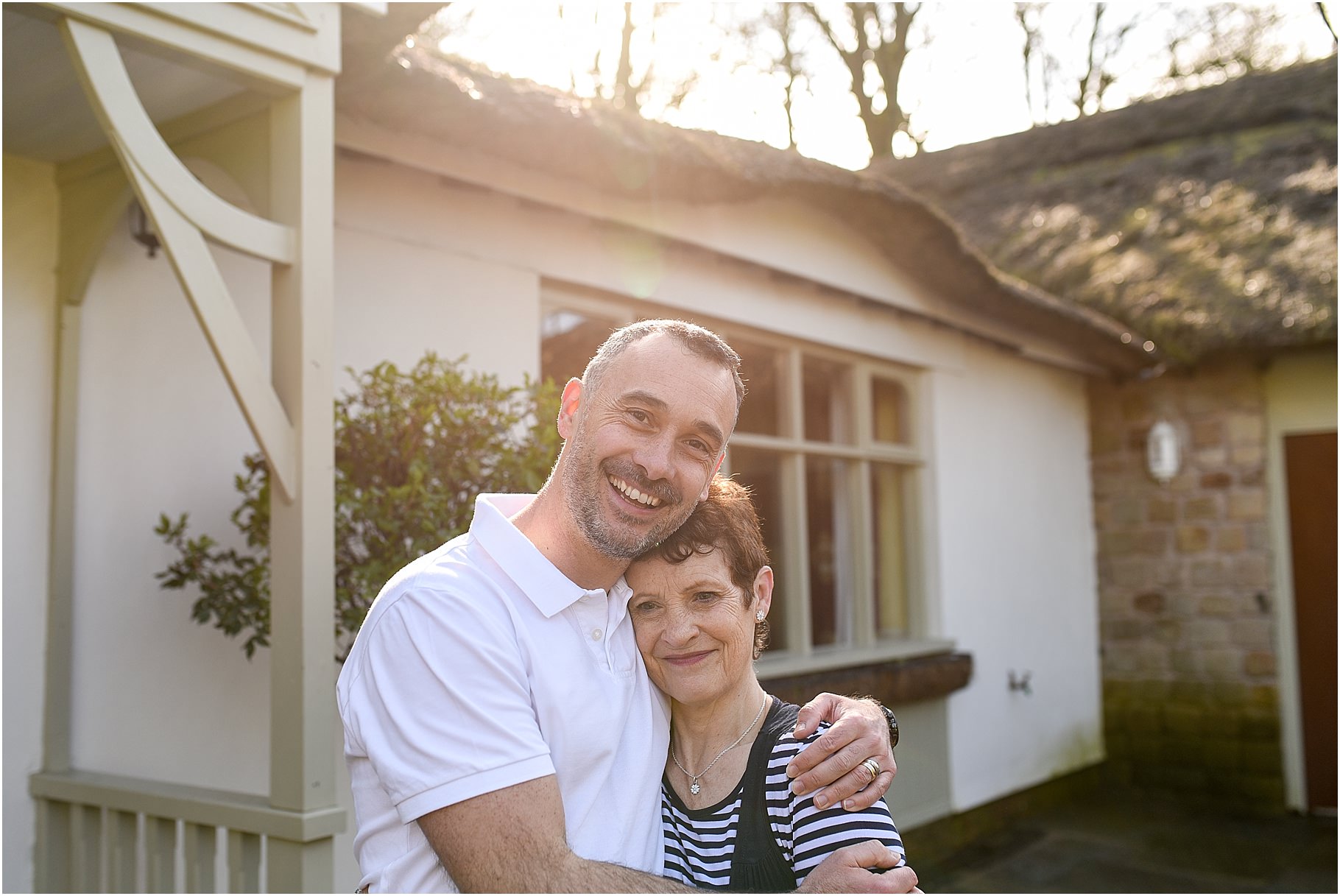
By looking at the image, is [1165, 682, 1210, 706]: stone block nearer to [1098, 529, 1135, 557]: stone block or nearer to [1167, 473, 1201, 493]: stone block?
[1098, 529, 1135, 557]: stone block

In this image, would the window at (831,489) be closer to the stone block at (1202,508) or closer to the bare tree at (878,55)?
the stone block at (1202,508)

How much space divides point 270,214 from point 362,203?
45.1 inches

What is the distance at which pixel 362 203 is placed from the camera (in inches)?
165

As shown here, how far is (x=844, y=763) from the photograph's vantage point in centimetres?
181

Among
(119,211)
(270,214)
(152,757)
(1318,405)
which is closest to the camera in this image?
(270,214)

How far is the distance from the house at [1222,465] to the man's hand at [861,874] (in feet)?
21.6

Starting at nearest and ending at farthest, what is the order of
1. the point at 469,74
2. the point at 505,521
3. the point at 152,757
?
the point at 505,521, the point at 152,757, the point at 469,74

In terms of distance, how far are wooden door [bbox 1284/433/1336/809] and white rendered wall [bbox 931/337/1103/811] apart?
1.37 meters

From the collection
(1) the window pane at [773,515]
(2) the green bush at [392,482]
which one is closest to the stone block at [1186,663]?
(1) the window pane at [773,515]

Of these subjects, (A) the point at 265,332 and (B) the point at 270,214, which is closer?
(B) the point at 270,214

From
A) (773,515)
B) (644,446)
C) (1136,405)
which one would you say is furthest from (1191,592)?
(644,446)

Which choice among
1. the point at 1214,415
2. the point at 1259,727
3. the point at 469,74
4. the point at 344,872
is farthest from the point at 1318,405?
the point at 344,872

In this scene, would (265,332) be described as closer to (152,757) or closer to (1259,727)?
(152,757)

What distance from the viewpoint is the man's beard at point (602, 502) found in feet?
6.22
